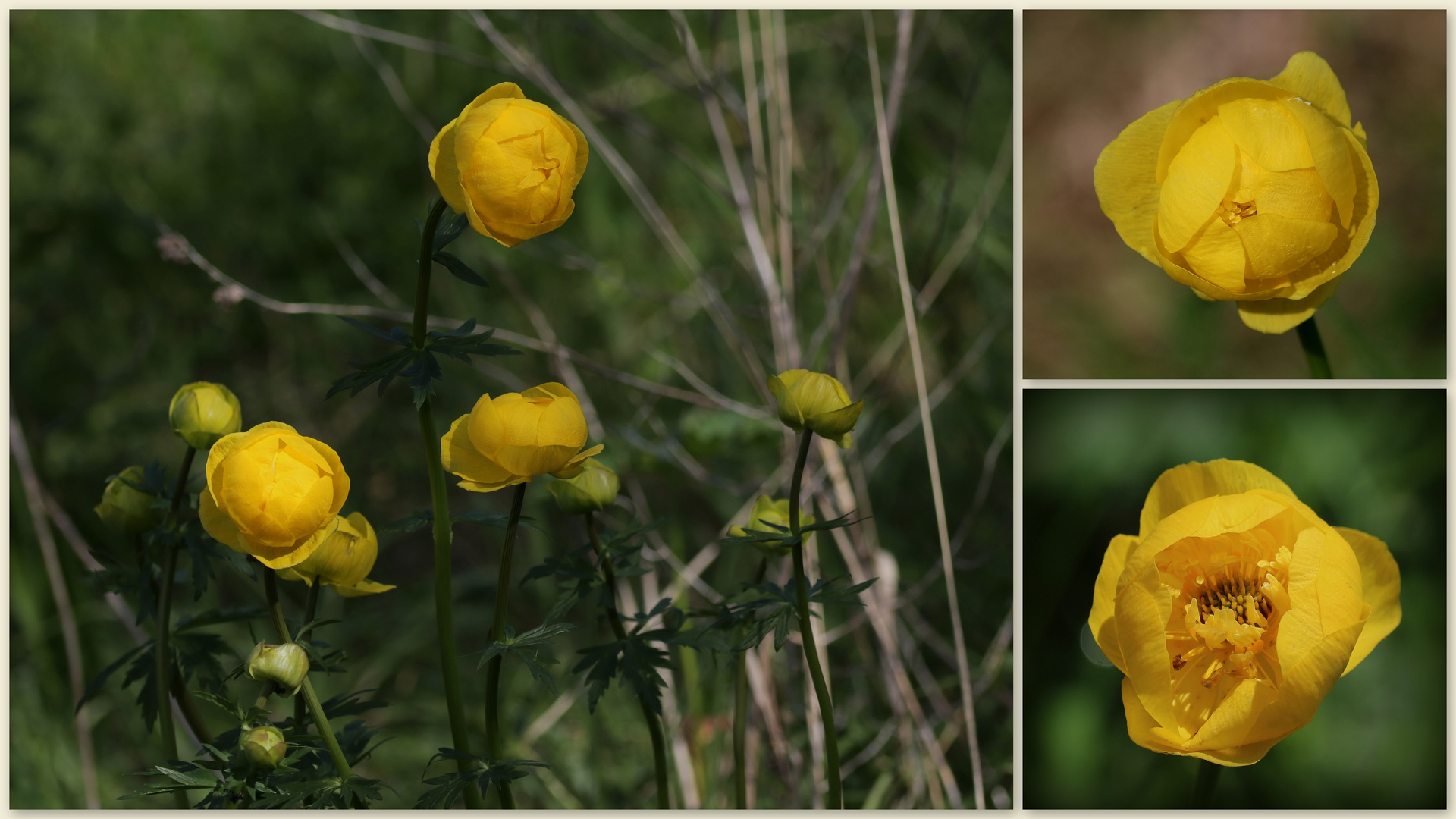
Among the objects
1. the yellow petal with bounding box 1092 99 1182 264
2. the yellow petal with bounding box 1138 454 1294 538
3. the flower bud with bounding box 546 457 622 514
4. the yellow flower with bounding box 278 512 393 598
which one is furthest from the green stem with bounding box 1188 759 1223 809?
the yellow flower with bounding box 278 512 393 598

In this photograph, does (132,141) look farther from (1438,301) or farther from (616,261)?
(1438,301)

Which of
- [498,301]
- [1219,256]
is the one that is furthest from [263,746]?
[498,301]

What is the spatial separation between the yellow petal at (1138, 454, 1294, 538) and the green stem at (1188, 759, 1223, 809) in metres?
0.21

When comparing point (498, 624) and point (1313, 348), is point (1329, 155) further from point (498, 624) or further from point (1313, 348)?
Answer: point (498, 624)

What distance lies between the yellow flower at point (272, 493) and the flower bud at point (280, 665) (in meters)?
0.05

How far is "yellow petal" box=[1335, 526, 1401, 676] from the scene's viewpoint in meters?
0.72

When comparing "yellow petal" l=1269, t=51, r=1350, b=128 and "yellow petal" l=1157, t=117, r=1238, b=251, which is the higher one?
"yellow petal" l=1269, t=51, r=1350, b=128

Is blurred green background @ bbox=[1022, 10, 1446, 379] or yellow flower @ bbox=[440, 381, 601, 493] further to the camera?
blurred green background @ bbox=[1022, 10, 1446, 379]

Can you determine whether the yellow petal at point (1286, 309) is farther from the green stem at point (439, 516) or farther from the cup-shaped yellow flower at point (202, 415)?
the cup-shaped yellow flower at point (202, 415)

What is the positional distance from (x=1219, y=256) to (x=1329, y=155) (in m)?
0.10

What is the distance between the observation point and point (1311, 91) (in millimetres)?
714

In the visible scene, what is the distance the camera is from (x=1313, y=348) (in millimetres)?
740

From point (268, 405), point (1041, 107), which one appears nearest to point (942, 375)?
point (1041, 107)

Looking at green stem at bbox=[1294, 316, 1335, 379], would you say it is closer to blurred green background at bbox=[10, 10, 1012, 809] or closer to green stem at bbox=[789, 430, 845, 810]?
green stem at bbox=[789, 430, 845, 810]
